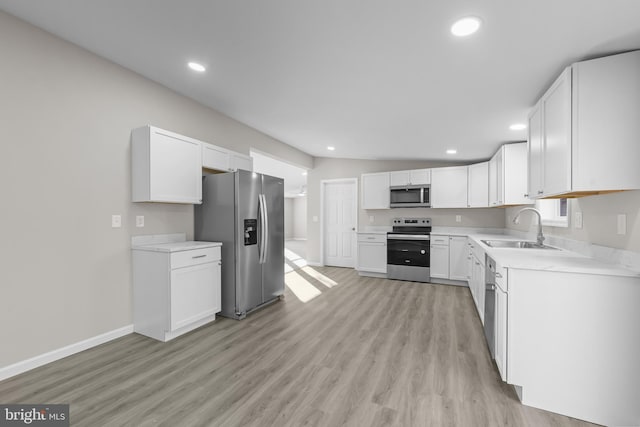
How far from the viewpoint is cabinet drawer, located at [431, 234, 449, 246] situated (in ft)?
16.1

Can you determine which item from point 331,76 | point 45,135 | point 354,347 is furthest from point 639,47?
point 45,135

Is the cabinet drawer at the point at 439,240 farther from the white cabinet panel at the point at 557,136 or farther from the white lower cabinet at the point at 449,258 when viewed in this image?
the white cabinet panel at the point at 557,136

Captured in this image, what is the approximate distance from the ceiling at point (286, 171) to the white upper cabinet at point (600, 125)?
153 inches

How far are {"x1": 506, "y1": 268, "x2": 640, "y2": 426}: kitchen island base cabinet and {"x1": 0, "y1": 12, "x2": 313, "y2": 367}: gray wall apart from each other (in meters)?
3.44

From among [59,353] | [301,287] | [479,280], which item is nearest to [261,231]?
[301,287]

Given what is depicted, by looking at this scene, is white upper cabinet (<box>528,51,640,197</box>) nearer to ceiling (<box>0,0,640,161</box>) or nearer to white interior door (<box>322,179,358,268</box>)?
ceiling (<box>0,0,640,161</box>)

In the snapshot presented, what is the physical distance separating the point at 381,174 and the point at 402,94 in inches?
117

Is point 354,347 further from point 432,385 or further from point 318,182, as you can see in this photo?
point 318,182

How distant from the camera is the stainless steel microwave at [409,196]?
5.32 meters

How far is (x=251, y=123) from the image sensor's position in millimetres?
4227

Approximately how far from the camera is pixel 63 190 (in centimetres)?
241

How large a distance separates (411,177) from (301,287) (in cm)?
295

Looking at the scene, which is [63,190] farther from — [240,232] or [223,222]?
[240,232]

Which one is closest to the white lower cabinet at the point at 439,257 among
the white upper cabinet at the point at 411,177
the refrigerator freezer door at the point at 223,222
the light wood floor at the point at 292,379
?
the white upper cabinet at the point at 411,177
